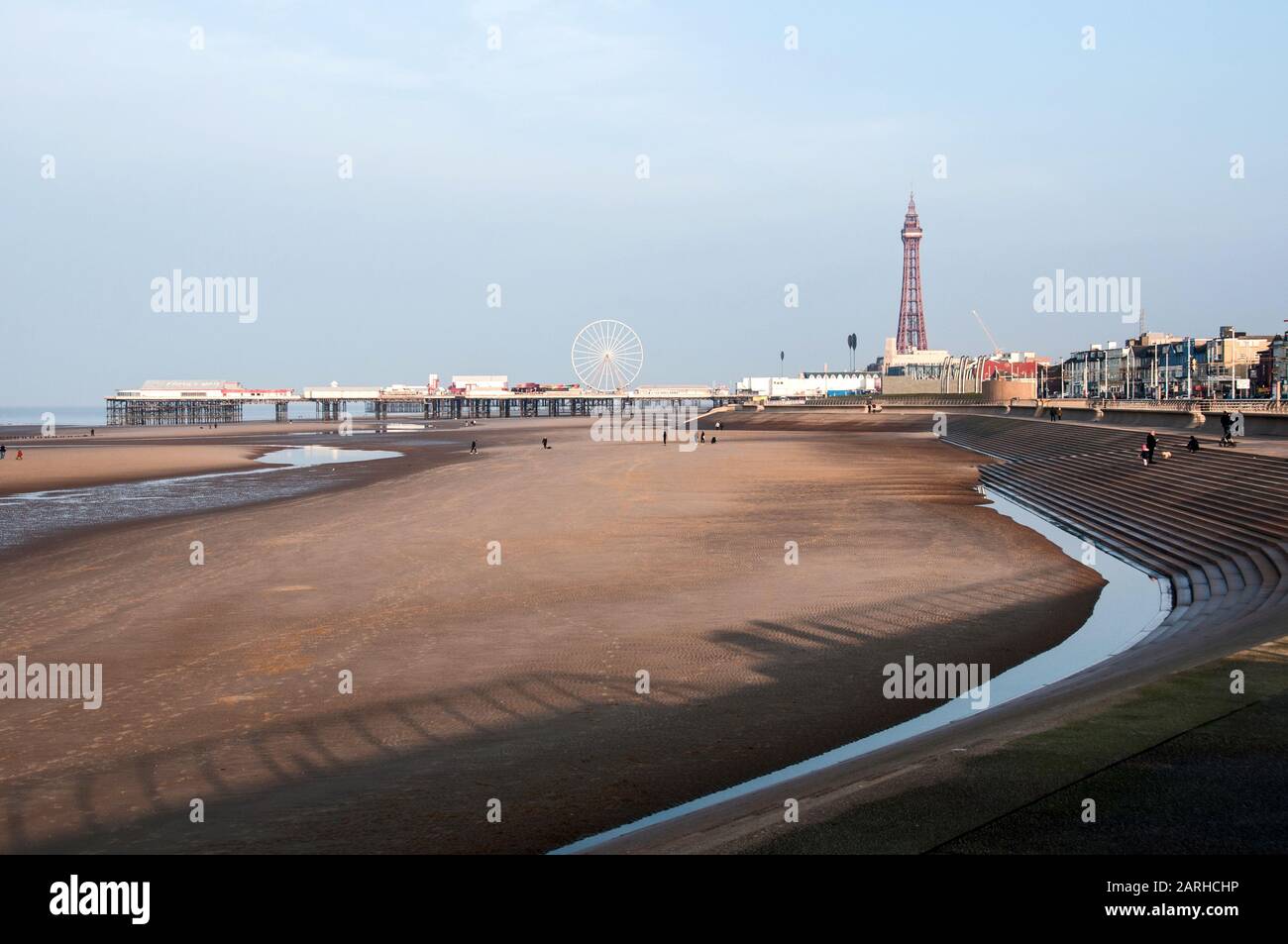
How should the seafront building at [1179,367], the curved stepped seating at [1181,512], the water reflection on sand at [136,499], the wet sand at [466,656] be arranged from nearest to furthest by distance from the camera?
the wet sand at [466,656], the curved stepped seating at [1181,512], the water reflection on sand at [136,499], the seafront building at [1179,367]

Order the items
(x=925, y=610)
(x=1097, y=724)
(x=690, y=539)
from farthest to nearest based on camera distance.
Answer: (x=690, y=539)
(x=925, y=610)
(x=1097, y=724)

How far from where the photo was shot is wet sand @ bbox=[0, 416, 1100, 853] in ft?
30.6

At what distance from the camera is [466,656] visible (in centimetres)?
1501

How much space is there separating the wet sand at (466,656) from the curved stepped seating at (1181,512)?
183 cm

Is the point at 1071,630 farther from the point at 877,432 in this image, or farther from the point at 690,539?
the point at 877,432

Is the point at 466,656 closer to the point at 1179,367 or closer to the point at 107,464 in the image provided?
the point at 107,464

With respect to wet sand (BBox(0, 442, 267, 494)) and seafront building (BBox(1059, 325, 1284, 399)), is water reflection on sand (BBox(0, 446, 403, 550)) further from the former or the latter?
seafront building (BBox(1059, 325, 1284, 399))

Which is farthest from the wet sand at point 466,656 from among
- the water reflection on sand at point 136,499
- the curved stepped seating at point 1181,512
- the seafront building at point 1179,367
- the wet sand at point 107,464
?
the seafront building at point 1179,367

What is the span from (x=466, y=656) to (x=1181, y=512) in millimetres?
18305

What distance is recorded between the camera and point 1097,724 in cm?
887

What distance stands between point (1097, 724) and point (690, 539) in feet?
59.7

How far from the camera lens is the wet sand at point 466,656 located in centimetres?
932

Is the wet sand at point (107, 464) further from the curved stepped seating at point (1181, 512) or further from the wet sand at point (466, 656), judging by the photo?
the curved stepped seating at point (1181, 512)
